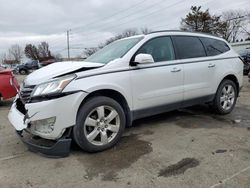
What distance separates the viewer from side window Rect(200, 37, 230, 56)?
18.2 feet

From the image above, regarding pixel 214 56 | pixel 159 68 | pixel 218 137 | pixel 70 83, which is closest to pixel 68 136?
pixel 70 83

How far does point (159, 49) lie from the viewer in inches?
188

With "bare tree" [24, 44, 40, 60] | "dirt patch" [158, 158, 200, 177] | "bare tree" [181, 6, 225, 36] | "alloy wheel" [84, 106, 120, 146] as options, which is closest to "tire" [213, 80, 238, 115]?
"dirt patch" [158, 158, 200, 177]

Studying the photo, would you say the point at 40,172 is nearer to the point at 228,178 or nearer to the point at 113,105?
the point at 113,105

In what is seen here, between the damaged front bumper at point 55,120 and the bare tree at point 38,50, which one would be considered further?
the bare tree at point 38,50

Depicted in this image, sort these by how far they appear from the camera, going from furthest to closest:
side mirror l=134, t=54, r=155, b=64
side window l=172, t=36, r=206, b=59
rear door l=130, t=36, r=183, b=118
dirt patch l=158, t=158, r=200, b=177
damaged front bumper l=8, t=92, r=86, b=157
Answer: side window l=172, t=36, r=206, b=59, rear door l=130, t=36, r=183, b=118, side mirror l=134, t=54, r=155, b=64, damaged front bumper l=8, t=92, r=86, b=157, dirt patch l=158, t=158, r=200, b=177

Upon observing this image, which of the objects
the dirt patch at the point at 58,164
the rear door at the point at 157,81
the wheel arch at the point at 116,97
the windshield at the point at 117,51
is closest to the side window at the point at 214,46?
the rear door at the point at 157,81

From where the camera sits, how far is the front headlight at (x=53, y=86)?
360 centimetres

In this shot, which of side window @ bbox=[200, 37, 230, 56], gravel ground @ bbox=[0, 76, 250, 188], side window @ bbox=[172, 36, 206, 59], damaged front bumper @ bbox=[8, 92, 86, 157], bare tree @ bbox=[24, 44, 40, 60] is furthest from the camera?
bare tree @ bbox=[24, 44, 40, 60]

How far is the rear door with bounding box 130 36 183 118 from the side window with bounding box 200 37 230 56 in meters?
1.01

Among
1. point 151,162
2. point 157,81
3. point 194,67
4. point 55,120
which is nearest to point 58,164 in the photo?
point 55,120

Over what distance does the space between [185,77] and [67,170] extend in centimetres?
266

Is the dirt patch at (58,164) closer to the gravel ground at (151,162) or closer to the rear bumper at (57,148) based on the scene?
the gravel ground at (151,162)

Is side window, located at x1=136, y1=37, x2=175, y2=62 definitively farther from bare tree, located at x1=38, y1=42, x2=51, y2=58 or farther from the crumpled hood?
bare tree, located at x1=38, y1=42, x2=51, y2=58
